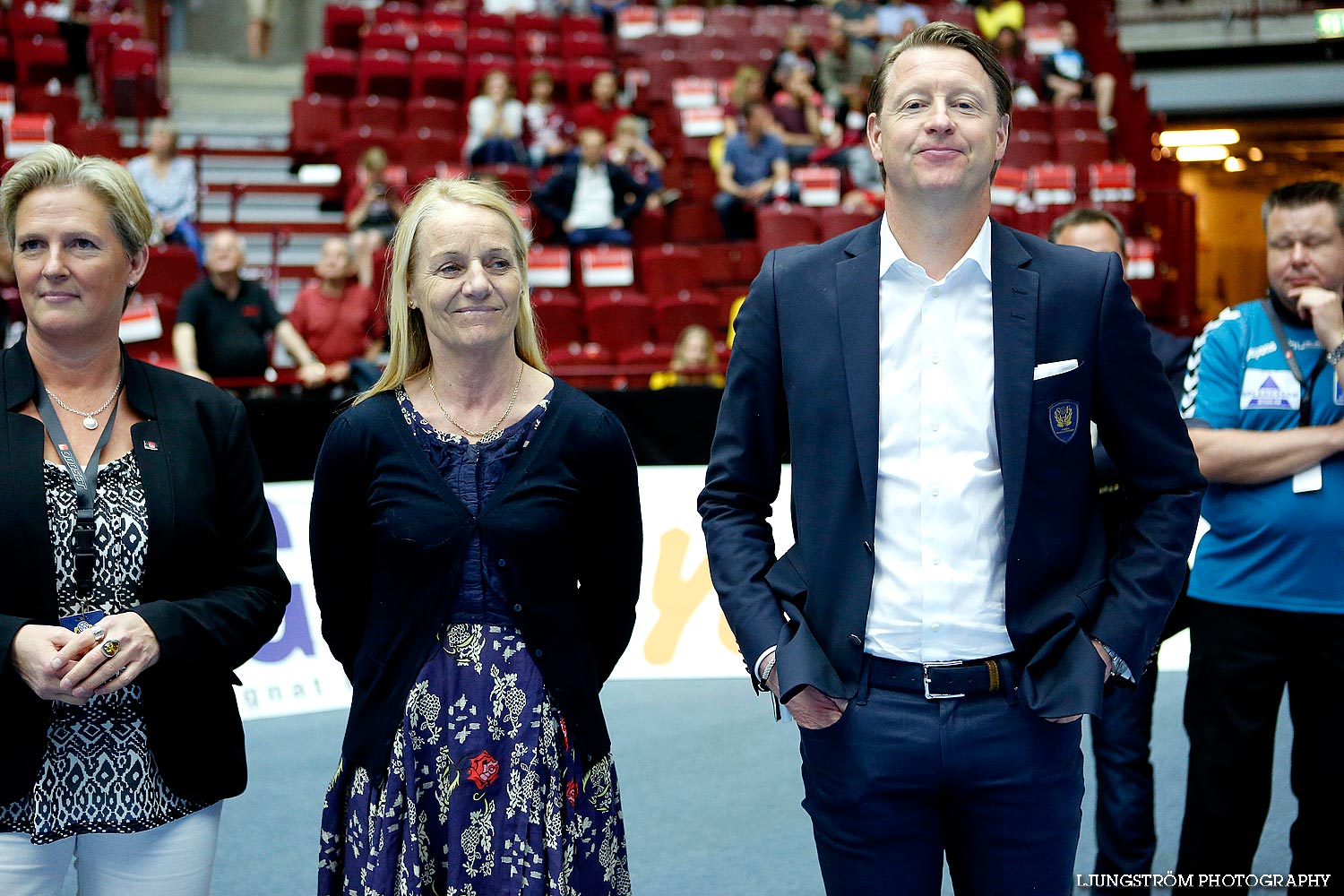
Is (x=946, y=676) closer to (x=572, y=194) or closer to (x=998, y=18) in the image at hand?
(x=572, y=194)

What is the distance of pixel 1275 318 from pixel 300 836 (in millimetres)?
2918

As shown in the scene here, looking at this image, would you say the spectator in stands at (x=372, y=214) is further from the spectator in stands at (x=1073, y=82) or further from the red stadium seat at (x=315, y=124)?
the spectator in stands at (x=1073, y=82)

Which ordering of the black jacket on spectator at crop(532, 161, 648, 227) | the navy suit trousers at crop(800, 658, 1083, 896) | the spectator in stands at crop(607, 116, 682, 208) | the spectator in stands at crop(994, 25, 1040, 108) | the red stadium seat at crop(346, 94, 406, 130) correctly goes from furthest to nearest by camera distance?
the spectator in stands at crop(994, 25, 1040, 108), the red stadium seat at crop(346, 94, 406, 130), the spectator in stands at crop(607, 116, 682, 208), the black jacket on spectator at crop(532, 161, 648, 227), the navy suit trousers at crop(800, 658, 1083, 896)

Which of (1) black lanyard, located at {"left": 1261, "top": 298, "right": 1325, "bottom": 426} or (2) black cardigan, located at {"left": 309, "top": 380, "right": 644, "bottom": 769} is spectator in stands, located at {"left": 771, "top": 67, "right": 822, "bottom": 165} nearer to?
(1) black lanyard, located at {"left": 1261, "top": 298, "right": 1325, "bottom": 426}

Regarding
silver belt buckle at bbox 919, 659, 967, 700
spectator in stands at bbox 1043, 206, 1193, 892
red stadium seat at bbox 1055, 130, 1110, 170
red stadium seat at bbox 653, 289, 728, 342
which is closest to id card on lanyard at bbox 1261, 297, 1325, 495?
spectator in stands at bbox 1043, 206, 1193, 892

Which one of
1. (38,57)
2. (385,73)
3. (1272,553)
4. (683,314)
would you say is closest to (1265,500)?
(1272,553)

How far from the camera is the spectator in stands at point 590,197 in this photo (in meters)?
9.10

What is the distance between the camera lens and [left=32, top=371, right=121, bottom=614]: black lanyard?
1.88m

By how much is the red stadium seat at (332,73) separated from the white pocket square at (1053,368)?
10.3m

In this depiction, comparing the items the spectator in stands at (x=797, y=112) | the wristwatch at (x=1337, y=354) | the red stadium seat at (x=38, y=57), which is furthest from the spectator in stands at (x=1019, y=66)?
the wristwatch at (x=1337, y=354)

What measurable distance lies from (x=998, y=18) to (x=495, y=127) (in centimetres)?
538

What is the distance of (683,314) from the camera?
27.7 ft

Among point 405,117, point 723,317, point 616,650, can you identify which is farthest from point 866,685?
point 405,117

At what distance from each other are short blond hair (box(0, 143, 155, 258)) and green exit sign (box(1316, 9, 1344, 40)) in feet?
44.9
